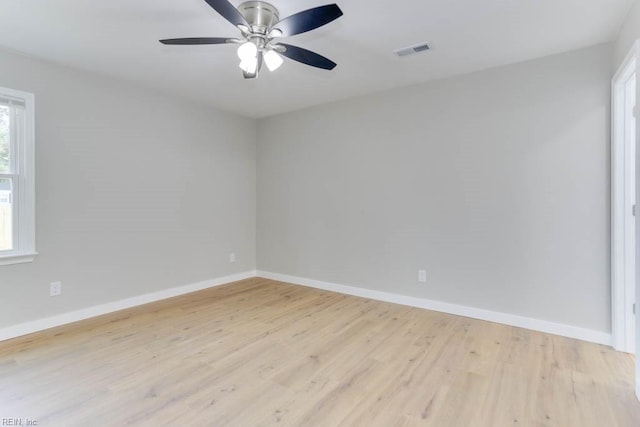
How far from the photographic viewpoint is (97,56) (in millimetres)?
2855

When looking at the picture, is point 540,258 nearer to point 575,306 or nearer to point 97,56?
point 575,306

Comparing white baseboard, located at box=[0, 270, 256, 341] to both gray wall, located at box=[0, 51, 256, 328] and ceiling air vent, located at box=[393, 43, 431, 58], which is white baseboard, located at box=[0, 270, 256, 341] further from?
ceiling air vent, located at box=[393, 43, 431, 58]

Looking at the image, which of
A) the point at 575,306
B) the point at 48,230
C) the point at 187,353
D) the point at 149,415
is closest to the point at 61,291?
A: the point at 48,230

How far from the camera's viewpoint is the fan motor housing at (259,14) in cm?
207

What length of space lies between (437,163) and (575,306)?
1.77m

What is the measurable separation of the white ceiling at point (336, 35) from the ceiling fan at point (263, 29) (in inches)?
4.5

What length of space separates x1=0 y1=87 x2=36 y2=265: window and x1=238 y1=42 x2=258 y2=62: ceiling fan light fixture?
7.24 ft

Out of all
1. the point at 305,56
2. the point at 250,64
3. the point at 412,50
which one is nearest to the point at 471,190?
the point at 412,50

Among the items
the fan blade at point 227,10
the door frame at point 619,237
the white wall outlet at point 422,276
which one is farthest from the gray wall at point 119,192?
the door frame at point 619,237

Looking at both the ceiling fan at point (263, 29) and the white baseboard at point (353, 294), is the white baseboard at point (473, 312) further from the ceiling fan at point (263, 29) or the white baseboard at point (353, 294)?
the ceiling fan at point (263, 29)

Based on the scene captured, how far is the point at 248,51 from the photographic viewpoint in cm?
202

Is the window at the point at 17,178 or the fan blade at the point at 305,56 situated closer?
the fan blade at the point at 305,56

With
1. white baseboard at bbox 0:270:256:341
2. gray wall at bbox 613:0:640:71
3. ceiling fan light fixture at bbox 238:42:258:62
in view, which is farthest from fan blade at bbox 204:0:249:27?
white baseboard at bbox 0:270:256:341

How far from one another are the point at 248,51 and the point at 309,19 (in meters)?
0.45
